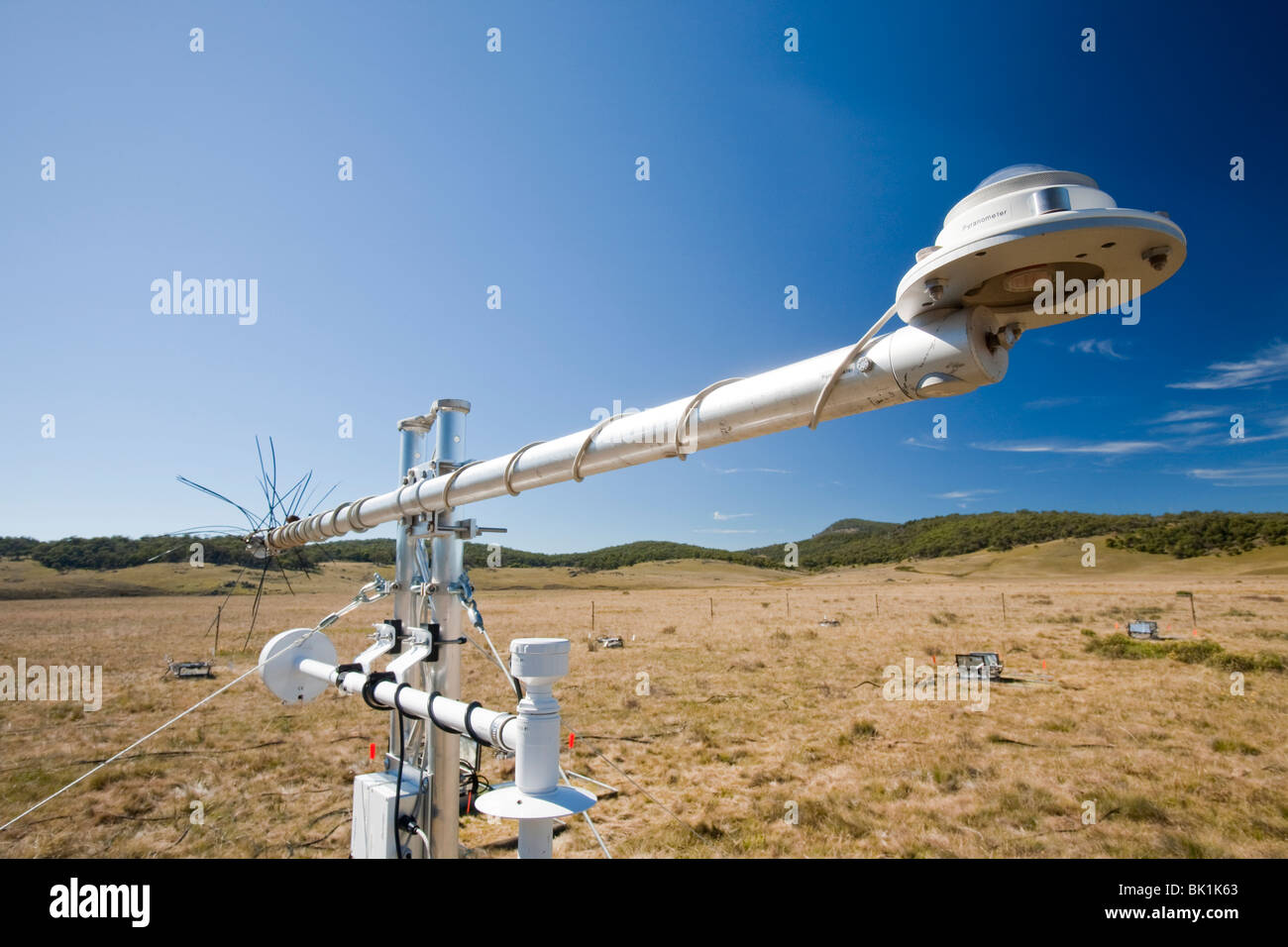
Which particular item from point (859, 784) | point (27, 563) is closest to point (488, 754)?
point (859, 784)

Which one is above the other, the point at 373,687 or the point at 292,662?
the point at 373,687

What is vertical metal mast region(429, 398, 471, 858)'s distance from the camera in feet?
14.3

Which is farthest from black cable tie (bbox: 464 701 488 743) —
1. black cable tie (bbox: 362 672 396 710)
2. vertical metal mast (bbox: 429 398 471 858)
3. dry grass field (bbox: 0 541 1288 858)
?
dry grass field (bbox: 0 541 1288 858)

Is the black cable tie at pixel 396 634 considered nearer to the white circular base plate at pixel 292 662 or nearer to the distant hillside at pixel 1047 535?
the white circular base plate at pixel 292 662

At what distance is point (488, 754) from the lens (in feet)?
31.2

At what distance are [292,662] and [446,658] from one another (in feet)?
4.70

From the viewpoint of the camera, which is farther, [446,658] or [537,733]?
[446,658]

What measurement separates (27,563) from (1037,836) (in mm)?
67867

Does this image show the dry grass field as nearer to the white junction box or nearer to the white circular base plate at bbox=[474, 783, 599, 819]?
the white junction box

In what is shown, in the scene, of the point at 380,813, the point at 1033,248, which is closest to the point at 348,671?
the point at 380,813

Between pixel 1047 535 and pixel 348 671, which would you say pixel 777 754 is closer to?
pixel 348 671

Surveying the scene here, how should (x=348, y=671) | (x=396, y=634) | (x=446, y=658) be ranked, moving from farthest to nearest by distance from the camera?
(x=396, y=634)
(x=446, y=658)
(x=348, y=671)

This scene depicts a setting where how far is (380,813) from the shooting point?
448cm

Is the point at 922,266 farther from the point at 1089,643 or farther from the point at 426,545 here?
the point at 1089,643
